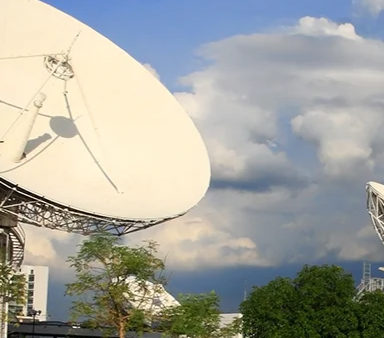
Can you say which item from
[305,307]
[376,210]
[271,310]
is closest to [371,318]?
[305,307]

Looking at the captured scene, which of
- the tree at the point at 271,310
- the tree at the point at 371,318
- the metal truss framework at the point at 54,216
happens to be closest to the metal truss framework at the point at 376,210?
the tree at the point at 371,318

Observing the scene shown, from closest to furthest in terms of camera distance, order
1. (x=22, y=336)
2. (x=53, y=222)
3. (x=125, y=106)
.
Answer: (x=53, y=222) → (x=125, y=106) → (x=22, y=336)

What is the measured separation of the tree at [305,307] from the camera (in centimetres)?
5288

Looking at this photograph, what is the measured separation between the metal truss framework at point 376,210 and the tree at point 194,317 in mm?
12894

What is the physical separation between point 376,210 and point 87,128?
993 inches

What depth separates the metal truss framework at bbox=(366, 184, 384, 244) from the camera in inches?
2403

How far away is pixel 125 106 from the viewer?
4675 centimetres

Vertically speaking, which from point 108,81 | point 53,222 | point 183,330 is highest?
point 108,81

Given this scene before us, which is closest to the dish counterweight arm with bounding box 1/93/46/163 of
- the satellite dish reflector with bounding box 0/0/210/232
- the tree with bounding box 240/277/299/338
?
the satellite dish reflector with bounding box 0/0/210/232

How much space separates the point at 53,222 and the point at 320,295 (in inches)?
828

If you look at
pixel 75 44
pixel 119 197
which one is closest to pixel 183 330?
pixel 119 197

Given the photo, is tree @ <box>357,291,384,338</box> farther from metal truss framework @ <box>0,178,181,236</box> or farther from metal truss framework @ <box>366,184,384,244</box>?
metal truss framework @ <box>0,178,181,236</box>

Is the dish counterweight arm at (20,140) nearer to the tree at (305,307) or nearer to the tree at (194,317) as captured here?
the tree at (194,317)

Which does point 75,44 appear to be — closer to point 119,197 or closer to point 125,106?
point 125,106
